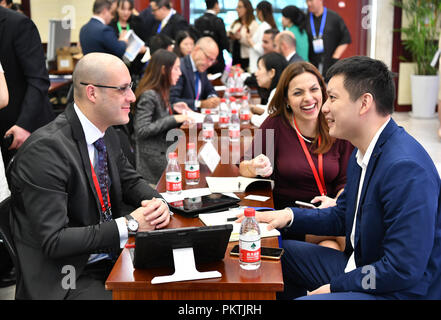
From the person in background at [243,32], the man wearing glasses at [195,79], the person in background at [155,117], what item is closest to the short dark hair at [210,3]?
the person in background at [243,32]

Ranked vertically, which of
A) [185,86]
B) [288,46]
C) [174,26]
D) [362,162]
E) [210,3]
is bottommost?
[362,162]

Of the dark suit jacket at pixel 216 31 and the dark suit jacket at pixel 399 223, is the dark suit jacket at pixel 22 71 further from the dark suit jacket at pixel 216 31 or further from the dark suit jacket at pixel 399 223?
the dark suit jacket at pixel 216 31

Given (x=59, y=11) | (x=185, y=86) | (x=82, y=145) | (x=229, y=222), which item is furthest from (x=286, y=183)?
(x=59, y=11)

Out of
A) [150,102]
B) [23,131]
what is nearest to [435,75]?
[150,102]

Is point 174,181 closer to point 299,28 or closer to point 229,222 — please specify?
point 229,222

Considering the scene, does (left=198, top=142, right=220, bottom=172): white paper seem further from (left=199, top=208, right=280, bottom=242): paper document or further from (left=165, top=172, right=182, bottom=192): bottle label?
(left=199, top=208, right=280, bottom=242): paper document

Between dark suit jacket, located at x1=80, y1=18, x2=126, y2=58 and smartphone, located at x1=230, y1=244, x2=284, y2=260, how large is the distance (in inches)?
193

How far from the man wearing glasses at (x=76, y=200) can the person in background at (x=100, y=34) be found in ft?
13.8

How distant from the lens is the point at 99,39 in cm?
640

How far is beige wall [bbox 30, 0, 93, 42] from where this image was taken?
10570 millimetres

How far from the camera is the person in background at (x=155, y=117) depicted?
4.52 meters

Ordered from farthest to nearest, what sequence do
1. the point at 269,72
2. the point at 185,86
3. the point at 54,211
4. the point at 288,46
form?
the point at 288,46 → the point at 185,86 → the point at 269,72 → the point at 54,211

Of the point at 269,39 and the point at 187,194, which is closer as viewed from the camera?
the point at 187,194

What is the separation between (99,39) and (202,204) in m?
4.42
